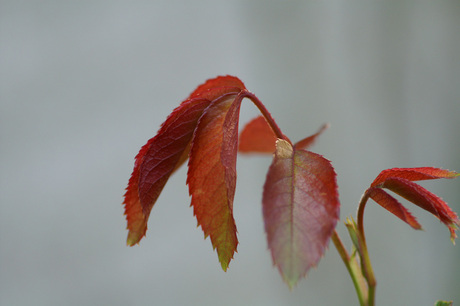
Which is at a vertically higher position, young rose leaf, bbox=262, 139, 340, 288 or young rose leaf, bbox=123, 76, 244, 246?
young rose leaf, bbox=123, 76, 244, 246

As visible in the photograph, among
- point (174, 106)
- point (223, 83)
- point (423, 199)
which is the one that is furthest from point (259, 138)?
point (174, 106)

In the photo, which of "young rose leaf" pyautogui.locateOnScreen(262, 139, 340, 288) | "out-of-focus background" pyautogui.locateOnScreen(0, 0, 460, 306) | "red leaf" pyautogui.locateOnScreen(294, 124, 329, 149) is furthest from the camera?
"out-of-focus background" pyautogui.locateOnScreen(0, 0, 460, 306)

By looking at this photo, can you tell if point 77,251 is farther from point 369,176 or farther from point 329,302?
point 369,176

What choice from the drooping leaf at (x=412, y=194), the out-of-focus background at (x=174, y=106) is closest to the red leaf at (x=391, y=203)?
the drooping leaf at (x=412, y=194)

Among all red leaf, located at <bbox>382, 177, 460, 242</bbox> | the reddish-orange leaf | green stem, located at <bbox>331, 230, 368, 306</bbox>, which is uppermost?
the reddish-orange leaf

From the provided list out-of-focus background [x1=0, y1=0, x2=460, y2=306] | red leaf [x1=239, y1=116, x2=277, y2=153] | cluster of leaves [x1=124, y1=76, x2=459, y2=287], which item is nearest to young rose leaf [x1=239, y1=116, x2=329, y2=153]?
red leaf [x1=239, y1=116, x2=277, y2=153]

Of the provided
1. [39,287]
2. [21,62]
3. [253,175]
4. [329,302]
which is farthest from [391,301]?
[21,62]

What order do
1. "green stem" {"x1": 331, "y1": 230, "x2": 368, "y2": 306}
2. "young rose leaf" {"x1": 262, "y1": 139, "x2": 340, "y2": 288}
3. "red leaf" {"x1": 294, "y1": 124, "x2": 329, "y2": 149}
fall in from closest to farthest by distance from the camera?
"young rose leaf" {"x1": 262, "y1": 139, "x2": 340, "y2": 288} < "green stem" {"x1": 331, "y1": 230, "x2": 368, "y2": 306} < "red leaf" {"x1": 294, "y1": 124, "x2": 329, "y2": 149}

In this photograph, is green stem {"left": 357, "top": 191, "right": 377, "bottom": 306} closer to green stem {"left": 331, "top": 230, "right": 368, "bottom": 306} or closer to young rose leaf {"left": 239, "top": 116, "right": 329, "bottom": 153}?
green stem {"left": 331, "top": 230, "right": 368, "bottom": 306}
